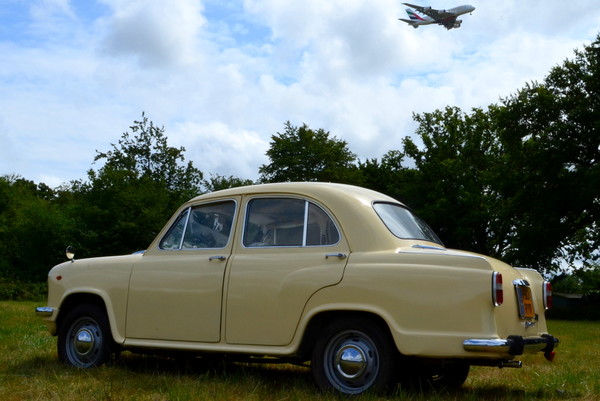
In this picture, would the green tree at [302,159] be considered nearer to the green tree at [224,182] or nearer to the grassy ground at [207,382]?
the green tree at [224,182]

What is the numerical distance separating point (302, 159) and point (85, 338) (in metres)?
50.4


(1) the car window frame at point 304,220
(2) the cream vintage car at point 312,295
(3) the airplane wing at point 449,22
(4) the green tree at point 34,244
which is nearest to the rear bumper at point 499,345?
(2) the cream vintage car at point 312,295

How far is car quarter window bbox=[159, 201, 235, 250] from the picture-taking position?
7.03 m

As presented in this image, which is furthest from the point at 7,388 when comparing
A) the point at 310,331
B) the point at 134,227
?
the point at 134,227

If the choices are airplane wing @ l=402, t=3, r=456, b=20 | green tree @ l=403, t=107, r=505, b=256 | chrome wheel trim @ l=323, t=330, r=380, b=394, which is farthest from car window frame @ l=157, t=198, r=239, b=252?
airplane wing @ l=402, t=3, r=456, b=20

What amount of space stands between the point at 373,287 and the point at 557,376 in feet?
8.93

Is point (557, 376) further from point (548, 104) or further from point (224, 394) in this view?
point (548, 104)

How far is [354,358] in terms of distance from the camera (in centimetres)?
577

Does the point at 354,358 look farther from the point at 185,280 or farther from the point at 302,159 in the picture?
the point at 302,159

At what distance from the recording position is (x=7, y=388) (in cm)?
625

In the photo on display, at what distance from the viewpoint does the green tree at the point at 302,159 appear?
57.4 meters

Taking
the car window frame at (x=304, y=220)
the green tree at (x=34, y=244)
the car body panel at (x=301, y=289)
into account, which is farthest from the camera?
the green tree at (x=34, y=244)

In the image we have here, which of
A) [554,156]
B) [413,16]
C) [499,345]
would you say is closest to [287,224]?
[499,345]

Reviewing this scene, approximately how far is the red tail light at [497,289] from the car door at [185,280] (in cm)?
236
